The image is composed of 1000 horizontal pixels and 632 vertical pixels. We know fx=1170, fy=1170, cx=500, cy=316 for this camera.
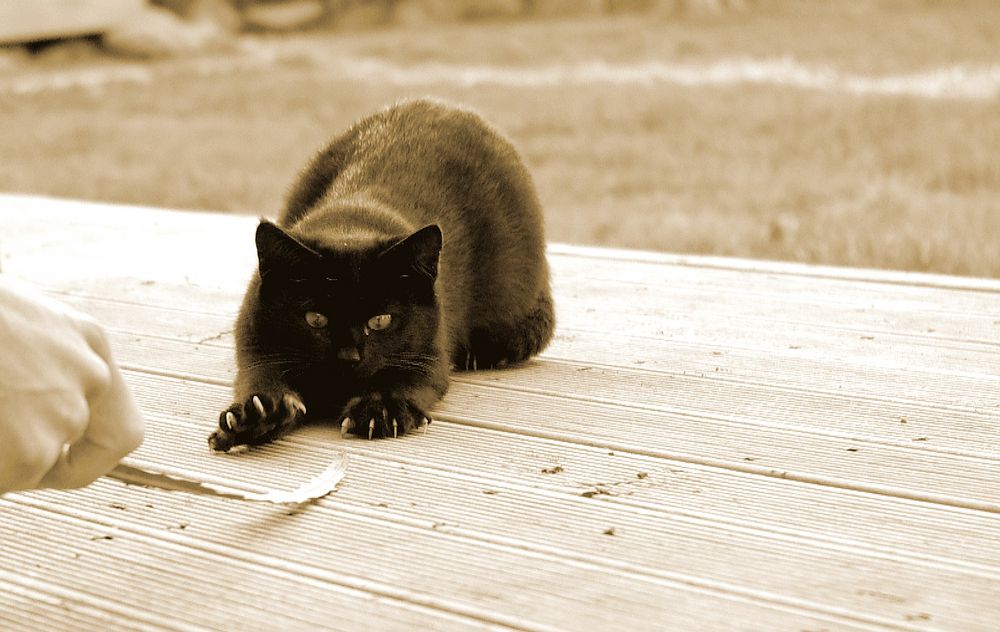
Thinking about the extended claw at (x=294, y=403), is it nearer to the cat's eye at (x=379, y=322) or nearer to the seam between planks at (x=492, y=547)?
the cat's eye at (x=379, y=322)

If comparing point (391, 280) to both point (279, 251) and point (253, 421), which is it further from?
point (253, 421)

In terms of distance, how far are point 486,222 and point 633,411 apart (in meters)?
0.62

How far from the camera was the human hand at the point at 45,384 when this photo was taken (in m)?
0.96

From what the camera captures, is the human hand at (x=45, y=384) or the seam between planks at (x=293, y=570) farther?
the seam between planks at (x=293, y=570)

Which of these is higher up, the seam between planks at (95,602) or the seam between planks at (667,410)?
the seam between planks at (95,602)

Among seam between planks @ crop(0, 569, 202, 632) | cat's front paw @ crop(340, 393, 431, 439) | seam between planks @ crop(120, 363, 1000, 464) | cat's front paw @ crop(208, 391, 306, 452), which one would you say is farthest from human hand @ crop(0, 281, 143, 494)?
seam between planks @ crop(120, 363, 1000, 464)

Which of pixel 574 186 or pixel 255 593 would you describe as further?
pixel 574 186

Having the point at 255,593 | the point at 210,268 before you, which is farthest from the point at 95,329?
the point at 210,268

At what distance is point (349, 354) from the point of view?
6.32 feet

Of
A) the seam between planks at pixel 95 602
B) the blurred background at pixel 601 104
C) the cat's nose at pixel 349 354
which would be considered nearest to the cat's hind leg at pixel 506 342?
the cat's nose at pixel 349 354

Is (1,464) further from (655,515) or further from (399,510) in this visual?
(655,515)

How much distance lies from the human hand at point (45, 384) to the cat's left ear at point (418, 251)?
3.04 feet

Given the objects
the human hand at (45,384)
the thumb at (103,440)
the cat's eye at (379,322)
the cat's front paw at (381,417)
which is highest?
the human hand at (45,384)

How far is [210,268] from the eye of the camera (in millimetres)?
3152
